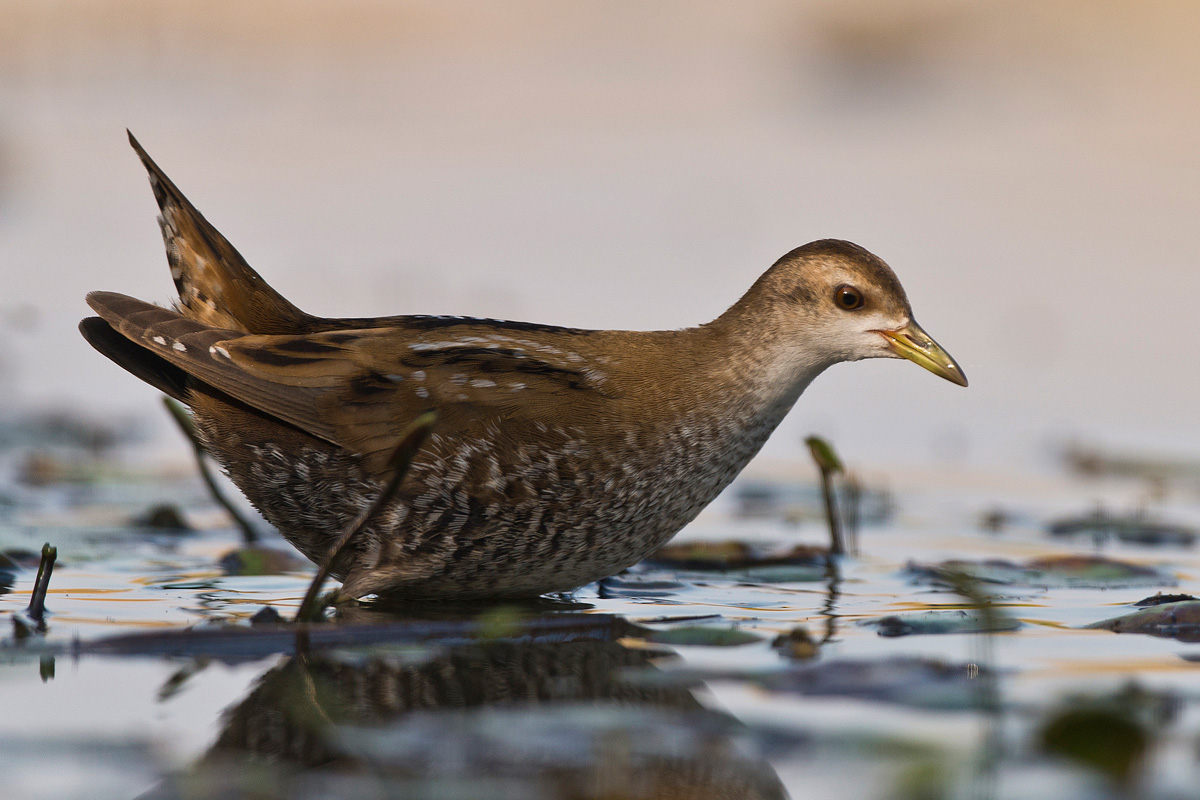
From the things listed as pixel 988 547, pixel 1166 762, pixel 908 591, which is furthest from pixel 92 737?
pixel 988 547

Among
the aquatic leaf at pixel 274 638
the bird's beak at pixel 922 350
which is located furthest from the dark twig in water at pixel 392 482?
the bird's beak at pixel 922 350

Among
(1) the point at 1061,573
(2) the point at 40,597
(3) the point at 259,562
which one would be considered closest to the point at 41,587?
(2) the point at 40,597

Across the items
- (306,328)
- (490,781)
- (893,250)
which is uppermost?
(893,250)

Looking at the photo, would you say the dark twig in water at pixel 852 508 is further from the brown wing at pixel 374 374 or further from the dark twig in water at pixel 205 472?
the dark twig in water at pixel 205 472

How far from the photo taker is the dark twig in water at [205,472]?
5305mm

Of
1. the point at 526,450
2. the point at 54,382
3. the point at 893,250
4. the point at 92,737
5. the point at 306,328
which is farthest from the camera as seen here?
the point at 893,250

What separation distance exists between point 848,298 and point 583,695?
2.32m

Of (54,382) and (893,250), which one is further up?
(893,250)

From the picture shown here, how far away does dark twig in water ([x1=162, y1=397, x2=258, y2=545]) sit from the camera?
530 centimetres

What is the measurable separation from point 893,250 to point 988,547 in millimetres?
4282

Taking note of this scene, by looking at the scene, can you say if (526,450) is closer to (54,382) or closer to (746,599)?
(746,599)

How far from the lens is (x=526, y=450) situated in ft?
15.4

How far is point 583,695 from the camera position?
11.5ft

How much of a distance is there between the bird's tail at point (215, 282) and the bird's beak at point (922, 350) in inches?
82.0
